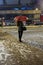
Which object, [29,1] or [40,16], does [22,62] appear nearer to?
[40,16]

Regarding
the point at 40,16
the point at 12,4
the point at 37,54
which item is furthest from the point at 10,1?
the point at 37,54

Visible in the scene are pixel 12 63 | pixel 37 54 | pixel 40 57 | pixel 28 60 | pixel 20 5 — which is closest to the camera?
pixel 12 63

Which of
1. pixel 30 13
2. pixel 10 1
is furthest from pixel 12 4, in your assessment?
pixel 30 13

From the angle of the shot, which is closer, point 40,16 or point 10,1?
point 40,16

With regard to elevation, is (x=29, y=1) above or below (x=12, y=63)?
below

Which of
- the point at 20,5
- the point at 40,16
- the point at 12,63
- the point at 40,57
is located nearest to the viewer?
the point at 12,63

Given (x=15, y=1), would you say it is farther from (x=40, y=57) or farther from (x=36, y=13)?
(x=40, y=57)

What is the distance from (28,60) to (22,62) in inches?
17.5

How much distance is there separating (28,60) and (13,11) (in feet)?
110

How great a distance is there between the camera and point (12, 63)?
831 centimetres

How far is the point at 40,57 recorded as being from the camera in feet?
31.1

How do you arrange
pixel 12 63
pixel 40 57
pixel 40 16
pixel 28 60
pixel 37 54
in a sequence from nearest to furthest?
1. pixel 12 63
2. pixel 28 60
3. pixel 40 57
4. pixel 37 54
5. pixel 40 16

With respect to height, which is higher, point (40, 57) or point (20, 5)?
point (40, 57)

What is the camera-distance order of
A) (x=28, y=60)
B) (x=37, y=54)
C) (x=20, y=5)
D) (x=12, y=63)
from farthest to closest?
(x=20, y=5) → (x=37, y=54) → (x=28, y=60) → (x=12, y=63)
